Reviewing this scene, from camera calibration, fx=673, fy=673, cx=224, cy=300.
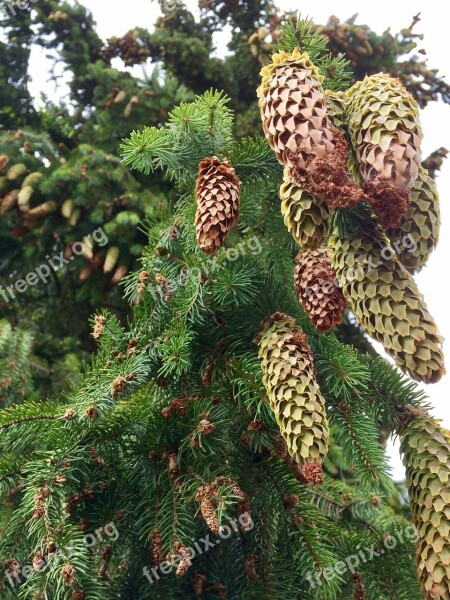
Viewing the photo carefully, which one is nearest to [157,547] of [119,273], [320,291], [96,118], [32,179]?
[320,291]

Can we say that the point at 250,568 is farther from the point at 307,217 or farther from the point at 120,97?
the point at 120,97

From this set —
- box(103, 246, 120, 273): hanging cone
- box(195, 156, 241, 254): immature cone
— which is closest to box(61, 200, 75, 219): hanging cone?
box(103, 246, 120, 273): hanging cone

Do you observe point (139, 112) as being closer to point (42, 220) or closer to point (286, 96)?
point (42, 220)

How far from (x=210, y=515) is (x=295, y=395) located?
0.15 m

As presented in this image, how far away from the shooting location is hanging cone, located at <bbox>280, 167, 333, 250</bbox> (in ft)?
2.23

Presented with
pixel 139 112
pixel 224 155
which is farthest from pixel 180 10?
pixel 224 155

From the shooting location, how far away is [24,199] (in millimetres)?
1860

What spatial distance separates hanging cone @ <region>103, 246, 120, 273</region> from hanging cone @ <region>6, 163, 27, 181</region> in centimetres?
38

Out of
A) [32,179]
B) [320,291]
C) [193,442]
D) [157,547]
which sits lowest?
[157,547]

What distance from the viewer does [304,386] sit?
70cm

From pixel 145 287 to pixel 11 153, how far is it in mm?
1286

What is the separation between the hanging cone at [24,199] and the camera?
73.2 inches

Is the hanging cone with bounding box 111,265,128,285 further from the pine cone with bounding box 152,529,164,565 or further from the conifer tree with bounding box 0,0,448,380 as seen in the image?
A: the pine cone with bounding box 152,529,164,565

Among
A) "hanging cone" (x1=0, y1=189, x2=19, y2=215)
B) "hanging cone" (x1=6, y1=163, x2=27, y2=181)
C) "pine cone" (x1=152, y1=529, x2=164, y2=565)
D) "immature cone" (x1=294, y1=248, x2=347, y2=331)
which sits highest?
"hanging cone" (x1=6, y1=163, x2=27, y2=181)
